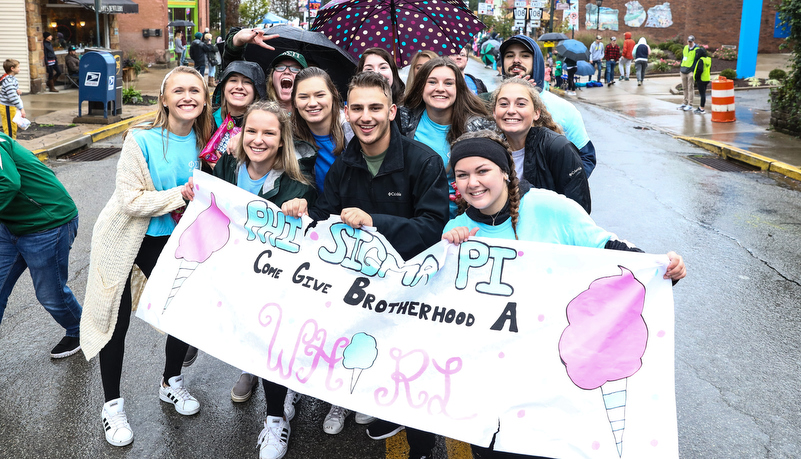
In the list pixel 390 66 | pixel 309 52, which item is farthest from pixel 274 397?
pixel 309 52

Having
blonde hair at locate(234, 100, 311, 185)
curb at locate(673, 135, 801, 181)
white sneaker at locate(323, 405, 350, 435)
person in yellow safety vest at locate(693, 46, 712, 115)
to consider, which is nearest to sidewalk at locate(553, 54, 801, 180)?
curb at locate(673, 135, 801, 181)

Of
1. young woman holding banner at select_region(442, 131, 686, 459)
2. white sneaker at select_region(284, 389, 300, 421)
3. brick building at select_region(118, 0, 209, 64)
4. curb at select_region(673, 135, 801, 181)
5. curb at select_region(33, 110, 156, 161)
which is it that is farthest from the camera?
brick building at select_region(118, 0, 209, 64)

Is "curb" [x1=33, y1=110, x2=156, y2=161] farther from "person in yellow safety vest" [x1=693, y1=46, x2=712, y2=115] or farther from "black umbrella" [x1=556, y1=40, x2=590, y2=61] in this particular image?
"black umbrella" [x1=556, y1=40, x2=590, y2=61]

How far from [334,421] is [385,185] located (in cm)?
150

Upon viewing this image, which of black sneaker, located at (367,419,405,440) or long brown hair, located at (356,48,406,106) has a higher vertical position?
long brown hair, located at (356,48,406,106)

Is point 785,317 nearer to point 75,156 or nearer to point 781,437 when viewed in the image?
point 781,437

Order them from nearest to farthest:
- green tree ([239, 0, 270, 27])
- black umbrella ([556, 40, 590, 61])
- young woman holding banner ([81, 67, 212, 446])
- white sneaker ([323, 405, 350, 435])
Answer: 1. young woman holding banner ([81, 67, 212, 446])
2. white sneaker ([323, 405, 350, 435])
3. black umbrella ([556, 40, 590, 61])
4. green tree ([239, 0, 270, 27])

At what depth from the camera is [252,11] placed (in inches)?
1639

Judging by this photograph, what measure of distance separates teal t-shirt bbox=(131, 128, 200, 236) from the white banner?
0.89 feet

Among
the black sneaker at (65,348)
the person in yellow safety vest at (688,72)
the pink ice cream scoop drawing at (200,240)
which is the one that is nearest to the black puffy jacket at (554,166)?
the pink ice cream scoop drawing at (200,240)

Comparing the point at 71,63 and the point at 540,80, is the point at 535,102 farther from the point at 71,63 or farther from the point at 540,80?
the point at 71,63

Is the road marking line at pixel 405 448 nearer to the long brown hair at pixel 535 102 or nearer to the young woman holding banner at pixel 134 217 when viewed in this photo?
the young woman holding banner at pixel 134 217

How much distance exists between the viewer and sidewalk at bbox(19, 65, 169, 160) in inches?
493

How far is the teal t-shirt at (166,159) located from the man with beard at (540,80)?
243cm
